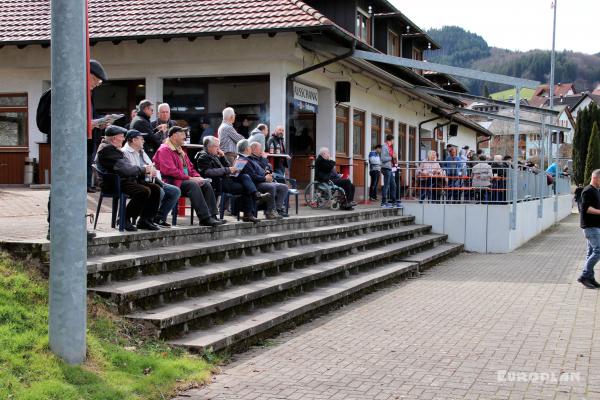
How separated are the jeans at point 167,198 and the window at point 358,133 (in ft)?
43.8

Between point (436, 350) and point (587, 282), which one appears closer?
point (436, 350)

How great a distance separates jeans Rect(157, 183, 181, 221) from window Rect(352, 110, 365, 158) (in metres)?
13.4

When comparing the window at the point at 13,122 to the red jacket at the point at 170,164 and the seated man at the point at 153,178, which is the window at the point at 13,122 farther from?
the seated man at the point at 153,178

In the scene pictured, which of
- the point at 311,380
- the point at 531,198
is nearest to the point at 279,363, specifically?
the point at 311,380

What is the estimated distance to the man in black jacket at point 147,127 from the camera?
Answer: 1140 cm

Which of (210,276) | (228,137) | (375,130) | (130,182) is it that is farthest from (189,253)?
(375,130)

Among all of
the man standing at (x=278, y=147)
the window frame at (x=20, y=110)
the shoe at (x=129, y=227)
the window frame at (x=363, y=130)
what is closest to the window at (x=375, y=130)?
the window frame at (x=363, y=130)

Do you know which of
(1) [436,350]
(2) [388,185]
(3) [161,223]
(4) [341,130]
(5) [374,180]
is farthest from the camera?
(4) [341,130]

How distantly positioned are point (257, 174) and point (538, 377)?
624cm

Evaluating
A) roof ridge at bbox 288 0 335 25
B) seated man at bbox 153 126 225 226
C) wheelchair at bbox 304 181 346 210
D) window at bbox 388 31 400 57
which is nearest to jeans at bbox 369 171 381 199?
wheelchair at bbox 304 181 346 210

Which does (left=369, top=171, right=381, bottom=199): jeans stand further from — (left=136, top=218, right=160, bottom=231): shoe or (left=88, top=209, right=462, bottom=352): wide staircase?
(left=136, top=218, right=160, bottom=231): shoe

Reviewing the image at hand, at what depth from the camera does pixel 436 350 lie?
7609mm

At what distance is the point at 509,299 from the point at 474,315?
1630 mm

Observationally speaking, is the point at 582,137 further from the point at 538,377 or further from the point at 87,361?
the point at 87,361
